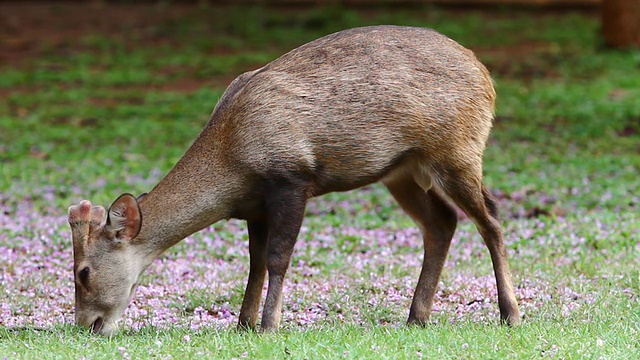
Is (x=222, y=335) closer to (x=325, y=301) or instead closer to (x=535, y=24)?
(x=325, y=301)

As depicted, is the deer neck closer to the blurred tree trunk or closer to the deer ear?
the deer ear

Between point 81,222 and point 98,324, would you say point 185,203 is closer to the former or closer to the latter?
point 81,222

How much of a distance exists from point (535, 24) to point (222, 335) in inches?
635

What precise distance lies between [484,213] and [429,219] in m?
0.47

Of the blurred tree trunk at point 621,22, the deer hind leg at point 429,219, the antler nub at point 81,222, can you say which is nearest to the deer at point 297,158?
the antler nub at point 81,222

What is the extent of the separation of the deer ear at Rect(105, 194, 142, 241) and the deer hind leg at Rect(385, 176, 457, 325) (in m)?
1.62

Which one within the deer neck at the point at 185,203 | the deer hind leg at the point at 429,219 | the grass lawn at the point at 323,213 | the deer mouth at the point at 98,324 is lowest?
the grass lawn at the point at 323,213

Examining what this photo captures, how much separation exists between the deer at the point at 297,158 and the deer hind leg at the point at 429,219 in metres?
0.30

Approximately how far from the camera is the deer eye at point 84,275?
5.64m

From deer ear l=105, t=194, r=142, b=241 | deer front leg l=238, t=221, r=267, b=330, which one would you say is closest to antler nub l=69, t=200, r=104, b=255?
deer ear l=105, t=194, r=142, b=241

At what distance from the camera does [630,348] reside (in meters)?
5.04

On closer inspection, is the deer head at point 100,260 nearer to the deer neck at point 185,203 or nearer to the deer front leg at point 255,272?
the deer neck at point 185,203

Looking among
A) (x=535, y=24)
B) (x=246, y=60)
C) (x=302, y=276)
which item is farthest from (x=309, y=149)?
(x=535, y=24)

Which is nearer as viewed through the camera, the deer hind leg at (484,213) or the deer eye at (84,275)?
the deer eye at (84,275)
